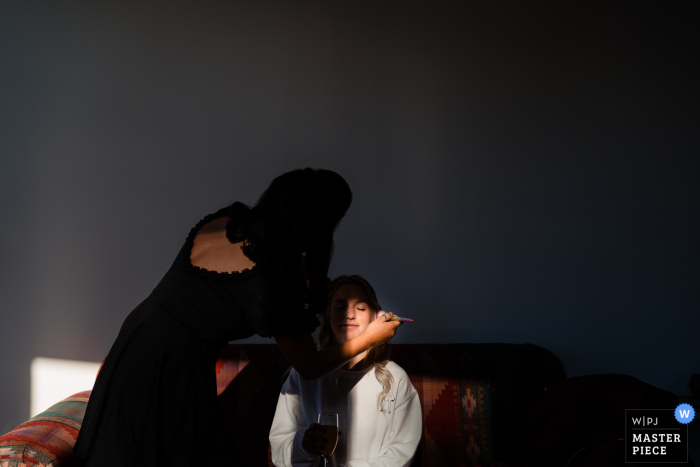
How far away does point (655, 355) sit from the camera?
8.02 ft

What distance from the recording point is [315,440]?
1.29 meters

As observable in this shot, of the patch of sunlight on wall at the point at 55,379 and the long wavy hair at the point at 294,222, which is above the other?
the long wavy hair at the point at 294,222

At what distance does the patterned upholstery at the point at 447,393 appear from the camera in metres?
2.03

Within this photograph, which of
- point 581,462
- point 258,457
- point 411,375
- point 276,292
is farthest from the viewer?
point 411,375

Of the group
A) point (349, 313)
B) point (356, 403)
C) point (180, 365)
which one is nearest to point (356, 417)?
point (356, 403)

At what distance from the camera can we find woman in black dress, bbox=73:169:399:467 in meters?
1.11

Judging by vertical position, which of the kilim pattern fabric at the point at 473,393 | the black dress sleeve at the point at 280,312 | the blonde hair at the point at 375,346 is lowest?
the kilim pattern fabric at the point at 473,393

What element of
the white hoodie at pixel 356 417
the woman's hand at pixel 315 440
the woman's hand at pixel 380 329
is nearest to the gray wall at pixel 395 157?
the white hoodie at pixel 356 417

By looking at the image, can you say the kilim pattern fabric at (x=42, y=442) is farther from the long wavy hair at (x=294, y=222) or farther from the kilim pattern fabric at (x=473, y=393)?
the kilim pattern fabric at (x=473, y=393)

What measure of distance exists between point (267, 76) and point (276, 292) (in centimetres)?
163

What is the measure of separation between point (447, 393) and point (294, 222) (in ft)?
4.39

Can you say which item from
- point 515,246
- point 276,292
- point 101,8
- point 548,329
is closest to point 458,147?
point 515,246

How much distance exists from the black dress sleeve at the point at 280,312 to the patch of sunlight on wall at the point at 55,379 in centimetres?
164

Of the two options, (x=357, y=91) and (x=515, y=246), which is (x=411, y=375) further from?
(x=357, y=91)
